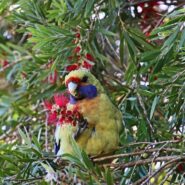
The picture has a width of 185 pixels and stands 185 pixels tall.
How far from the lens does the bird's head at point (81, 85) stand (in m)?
2.08

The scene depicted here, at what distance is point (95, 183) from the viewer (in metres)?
1.56

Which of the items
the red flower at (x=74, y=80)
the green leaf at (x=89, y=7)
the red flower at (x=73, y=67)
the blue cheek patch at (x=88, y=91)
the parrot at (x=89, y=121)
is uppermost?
the green leaf at (x=89, y=7)

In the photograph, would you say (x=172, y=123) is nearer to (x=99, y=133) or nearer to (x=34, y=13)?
(x=99, y=133)

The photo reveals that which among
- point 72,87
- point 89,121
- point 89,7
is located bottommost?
point 89,121

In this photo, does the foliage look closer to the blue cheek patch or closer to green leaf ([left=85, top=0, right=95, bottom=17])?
green leaf ([left=85, top=0, right=95, bottom=17])

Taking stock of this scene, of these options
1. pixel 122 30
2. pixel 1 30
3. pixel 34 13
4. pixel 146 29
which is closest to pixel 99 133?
pixel 122 30

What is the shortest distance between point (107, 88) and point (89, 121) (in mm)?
520

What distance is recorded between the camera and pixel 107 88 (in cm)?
249

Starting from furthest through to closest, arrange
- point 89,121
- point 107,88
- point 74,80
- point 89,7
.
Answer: point 107,88 → point 74,80 → point 89,121 → point 89,7

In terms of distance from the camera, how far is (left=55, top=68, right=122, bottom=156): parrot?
1.97 meters

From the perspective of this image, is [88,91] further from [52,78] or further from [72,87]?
[52,78]

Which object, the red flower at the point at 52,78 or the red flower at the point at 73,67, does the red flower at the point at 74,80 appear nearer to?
the red flower at the point at 73,67

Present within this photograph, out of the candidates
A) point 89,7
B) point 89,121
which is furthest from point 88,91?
point 89,7

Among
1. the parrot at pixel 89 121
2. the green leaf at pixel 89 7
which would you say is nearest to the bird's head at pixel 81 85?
the parrot at pixel 89 121
